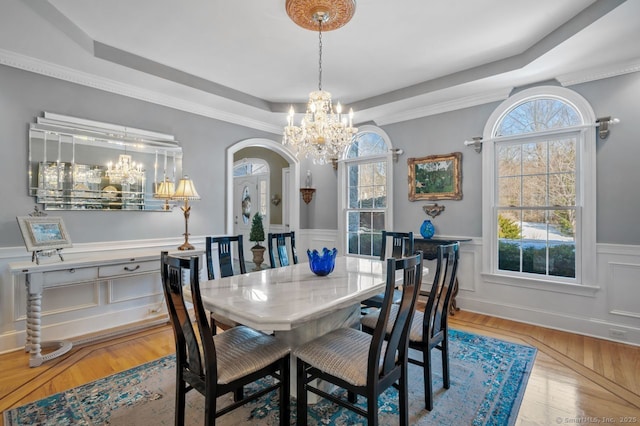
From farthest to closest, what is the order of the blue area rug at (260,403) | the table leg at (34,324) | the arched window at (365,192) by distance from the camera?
the arched window at (365,192) < the table leg at (34,324) < the blue area rug at (260,403)

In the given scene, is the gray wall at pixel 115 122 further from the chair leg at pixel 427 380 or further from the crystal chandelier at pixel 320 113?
the chair leg at pixel 427 380

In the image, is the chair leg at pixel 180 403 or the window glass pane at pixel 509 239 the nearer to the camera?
the chair leg at pixel 180 403

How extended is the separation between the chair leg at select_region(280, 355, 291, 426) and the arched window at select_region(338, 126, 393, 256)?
3.25 meters

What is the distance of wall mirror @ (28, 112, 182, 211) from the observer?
121 inches

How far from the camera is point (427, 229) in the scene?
4168 millimetres

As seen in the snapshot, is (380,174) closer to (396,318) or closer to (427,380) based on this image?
(427,380)

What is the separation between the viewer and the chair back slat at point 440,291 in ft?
6.71

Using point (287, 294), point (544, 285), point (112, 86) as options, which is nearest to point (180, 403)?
point (287, 294)

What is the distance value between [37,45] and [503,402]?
4512 millimetres

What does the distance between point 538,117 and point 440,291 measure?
271cm

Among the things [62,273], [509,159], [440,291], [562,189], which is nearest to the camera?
[440,291]

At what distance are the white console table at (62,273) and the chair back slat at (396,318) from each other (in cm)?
266

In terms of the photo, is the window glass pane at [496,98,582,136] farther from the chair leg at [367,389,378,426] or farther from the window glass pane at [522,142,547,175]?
the chair leg at [367,389,378,426]

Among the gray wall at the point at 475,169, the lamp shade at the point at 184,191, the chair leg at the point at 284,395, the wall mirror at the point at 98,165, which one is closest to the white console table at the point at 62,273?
the wall mirror at the point at 98,165
